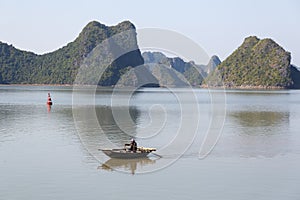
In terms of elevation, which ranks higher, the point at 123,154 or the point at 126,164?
the point at 123,154

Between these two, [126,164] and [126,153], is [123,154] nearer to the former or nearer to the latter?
[126,153]

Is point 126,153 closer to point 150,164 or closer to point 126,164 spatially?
point 126,164

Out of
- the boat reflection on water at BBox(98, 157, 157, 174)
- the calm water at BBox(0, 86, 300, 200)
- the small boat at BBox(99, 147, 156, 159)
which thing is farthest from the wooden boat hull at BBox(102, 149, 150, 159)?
the calm water at BBox(0, 86, 300, 200)

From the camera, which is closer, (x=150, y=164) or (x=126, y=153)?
Result: (x=150, y=164)

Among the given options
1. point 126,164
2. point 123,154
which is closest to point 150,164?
point 126,164

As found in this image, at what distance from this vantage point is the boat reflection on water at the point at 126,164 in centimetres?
2208

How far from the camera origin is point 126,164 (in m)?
23.1

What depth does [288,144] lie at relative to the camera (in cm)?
3066

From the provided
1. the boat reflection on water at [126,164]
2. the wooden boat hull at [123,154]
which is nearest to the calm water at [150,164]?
the boat reflection on water at [126,164]

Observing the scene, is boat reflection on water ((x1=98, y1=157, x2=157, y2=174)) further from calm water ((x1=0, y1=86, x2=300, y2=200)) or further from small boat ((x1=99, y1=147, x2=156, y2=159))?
small boat ((x1=99, y1=147, x2=156, y2=159))

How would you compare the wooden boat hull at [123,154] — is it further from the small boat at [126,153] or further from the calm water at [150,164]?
the calm water at [150,164]

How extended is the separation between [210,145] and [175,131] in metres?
7.64

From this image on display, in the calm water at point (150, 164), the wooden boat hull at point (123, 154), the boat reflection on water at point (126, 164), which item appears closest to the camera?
the calm water at point (150, 164)

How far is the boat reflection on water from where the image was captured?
22.1m
